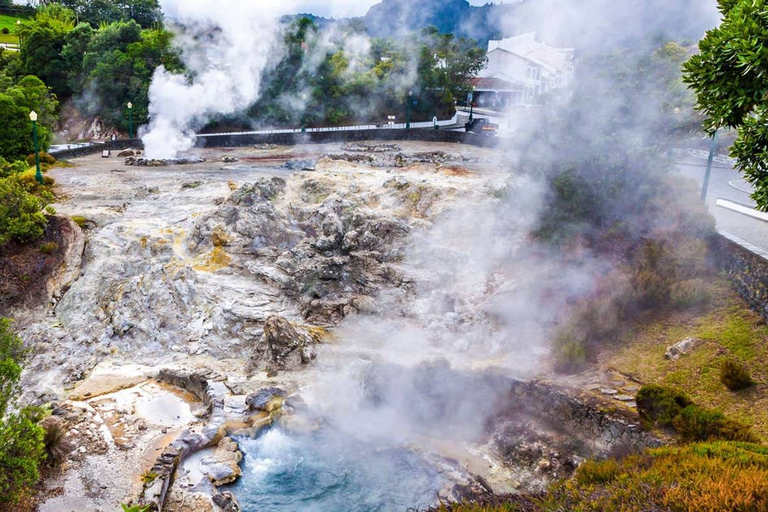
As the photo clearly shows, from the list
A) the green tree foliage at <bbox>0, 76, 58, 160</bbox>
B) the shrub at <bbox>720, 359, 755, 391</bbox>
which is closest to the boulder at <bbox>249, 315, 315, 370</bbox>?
the shrub at <bbox>720, 359, 755, 391</bbox>

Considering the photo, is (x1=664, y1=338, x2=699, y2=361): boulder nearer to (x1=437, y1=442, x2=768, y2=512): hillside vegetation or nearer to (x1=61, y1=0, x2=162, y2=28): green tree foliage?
(x1=437, y1=442, x2=768, y2=512): hillside vegetation

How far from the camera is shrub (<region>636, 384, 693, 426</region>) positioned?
33.4 ft

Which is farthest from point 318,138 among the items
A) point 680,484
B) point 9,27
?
point 9,27

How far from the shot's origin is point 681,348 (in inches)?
484

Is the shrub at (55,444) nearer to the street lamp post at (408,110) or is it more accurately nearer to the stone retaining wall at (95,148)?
the stone retaining wall at (95,148)

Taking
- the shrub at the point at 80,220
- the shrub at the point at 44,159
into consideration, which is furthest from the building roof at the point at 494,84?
the shrub at the point at 80,220

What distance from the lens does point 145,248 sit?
17.8 m

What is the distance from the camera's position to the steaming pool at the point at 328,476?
10.1 m

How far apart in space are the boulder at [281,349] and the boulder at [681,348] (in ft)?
26.2

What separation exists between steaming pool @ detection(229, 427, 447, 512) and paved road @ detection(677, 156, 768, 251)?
968 centimetres

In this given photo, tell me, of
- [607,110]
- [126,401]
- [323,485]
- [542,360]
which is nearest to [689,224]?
[607,110]

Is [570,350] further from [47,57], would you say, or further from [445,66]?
[47,57]

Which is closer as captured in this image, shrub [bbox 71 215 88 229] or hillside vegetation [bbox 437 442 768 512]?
hillside vegetation [bbox 437 442 768 512]

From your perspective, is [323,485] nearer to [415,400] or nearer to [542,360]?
[415,400]
